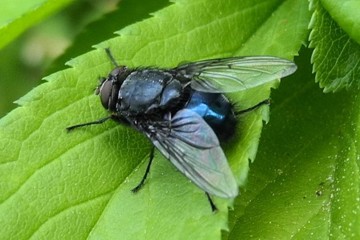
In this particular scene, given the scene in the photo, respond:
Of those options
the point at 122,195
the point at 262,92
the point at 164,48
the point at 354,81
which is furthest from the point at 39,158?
the point at 354,81

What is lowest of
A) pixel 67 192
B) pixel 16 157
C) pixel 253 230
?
pixel 253 230

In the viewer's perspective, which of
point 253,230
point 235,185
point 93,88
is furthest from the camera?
point 93,88

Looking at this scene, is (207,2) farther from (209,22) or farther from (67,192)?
(67,192)

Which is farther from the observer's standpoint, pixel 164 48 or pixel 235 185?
pixel 164 48

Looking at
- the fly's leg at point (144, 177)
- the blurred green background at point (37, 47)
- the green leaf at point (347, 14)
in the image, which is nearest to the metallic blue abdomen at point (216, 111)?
the fly's leg at point (144, 177)

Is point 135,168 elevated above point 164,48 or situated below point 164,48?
below

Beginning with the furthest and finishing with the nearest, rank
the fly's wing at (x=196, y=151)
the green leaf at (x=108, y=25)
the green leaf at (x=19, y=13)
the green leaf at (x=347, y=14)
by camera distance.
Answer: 1. the green leaf at (x=108, y=25)
2. the green leaf at (x=19, y=13)
3. the green leaf at (x=347, y=14)
4. the fly's wing at (x=196, y=151)

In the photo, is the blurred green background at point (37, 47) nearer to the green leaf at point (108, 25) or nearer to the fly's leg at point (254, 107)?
the green leaf at point (108, 25)

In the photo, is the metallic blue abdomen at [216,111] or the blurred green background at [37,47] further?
the blurred green background at [37,47]
